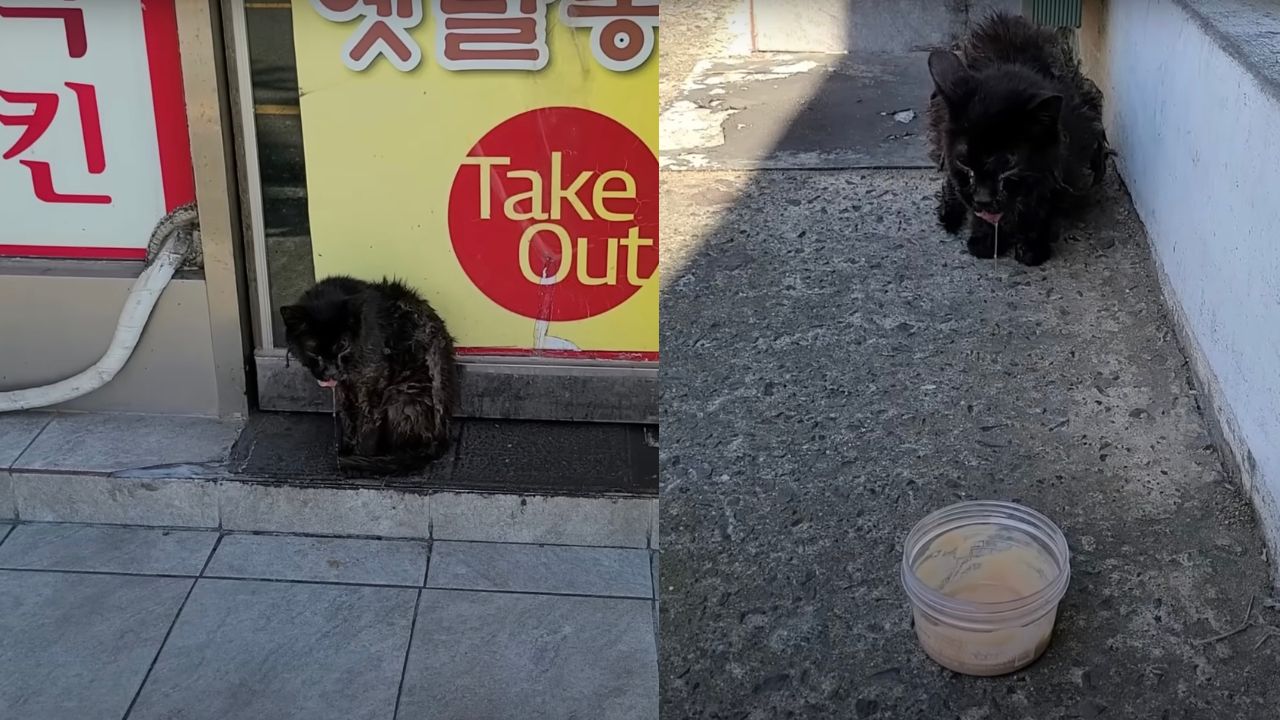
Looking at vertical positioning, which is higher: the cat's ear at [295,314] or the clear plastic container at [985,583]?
the cat's ear at [295,314]

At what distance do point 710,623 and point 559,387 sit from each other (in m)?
1.05

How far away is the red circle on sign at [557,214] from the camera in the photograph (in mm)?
3137

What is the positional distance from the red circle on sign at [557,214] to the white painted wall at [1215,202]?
1401mm

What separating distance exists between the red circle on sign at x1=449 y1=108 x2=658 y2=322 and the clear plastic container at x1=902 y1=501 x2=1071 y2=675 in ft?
3.92

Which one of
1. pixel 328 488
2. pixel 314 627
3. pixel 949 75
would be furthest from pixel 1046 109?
pixel 314 627

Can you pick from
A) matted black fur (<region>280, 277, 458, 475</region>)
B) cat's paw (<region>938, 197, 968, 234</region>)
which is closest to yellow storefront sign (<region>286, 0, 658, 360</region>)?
matted black fur (<region>280, 277, 458, 475</region>)

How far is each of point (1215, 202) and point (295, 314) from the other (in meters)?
2.32

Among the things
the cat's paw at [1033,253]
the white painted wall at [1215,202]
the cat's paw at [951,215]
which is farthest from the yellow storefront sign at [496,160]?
the white painted wall at [1215,202]

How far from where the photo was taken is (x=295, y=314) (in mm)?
3139

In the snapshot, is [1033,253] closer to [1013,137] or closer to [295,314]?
[1013,137]

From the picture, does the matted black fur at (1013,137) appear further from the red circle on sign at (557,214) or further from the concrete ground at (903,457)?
the red circle on sign at (557,214)

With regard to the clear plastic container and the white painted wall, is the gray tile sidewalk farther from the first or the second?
the white painted wall

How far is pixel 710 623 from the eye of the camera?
2.59 metres

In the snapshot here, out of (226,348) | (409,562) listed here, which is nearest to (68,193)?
(226,348)
